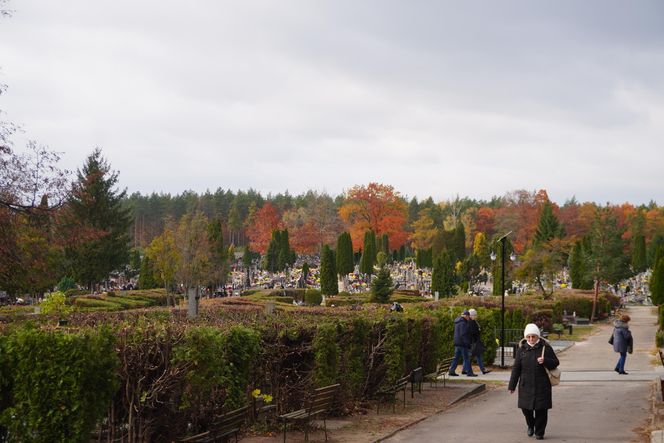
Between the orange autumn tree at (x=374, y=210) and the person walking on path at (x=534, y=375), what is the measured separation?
8415 cm

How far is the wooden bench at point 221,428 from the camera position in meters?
9.30

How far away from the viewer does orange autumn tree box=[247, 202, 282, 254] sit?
105 meters

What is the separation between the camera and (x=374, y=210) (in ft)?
317

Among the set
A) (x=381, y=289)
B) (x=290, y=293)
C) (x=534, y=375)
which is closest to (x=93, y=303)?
(x=381, y=289)

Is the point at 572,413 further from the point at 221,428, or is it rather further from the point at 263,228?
the point at 263,228

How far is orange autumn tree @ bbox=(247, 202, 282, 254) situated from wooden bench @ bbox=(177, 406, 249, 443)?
92854 millimetres

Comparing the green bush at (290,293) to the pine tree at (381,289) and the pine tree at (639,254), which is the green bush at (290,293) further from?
the pine tree at (639,254)

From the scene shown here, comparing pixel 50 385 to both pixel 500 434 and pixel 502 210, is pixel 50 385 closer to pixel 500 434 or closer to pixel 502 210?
pixel 500 434

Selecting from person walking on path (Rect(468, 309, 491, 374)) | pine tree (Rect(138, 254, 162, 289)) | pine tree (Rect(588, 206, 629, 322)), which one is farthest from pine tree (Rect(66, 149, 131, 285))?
person walking on path (Rect(468, 309, 491, 374))

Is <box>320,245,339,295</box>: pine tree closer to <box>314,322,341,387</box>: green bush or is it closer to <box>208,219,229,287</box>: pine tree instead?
<box>208,219,229,287</box>: pine tree

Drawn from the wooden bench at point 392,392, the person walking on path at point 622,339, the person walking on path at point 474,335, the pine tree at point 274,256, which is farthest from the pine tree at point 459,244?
the wooden bench at point 392,392

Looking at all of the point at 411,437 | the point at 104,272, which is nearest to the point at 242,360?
the point at 411,437

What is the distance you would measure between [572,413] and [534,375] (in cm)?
370

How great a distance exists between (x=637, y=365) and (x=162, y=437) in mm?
18330
